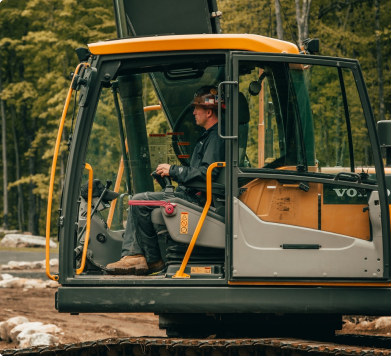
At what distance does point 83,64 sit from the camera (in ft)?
15.5

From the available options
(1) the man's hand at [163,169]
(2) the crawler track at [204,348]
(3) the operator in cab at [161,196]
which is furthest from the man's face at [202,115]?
(2) the crawler track at [204,348]

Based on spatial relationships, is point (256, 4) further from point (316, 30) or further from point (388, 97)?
point (388, 97)

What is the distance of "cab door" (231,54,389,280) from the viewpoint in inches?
177

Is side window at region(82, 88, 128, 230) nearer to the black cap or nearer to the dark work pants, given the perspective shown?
the black cap

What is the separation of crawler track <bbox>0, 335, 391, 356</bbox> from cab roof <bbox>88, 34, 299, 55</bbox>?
2.04m

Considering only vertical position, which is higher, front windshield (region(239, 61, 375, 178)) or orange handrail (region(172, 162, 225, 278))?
front windshield (region(239, 61, 375, 178))

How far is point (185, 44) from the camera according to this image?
4.61 m

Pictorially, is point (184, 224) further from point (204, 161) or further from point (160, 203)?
point (204, 161)

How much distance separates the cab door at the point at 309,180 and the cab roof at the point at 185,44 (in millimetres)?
112

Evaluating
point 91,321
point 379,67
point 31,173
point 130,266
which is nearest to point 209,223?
point 130,266

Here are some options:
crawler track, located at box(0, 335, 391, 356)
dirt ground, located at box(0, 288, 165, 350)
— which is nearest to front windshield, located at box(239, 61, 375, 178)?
crawler track, located at box(0, 335, 391, 356)

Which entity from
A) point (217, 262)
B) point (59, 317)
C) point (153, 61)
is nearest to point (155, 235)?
point (217, 262)

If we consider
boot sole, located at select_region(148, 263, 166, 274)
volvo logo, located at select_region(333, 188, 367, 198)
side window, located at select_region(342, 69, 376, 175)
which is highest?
side window, located at select_region(342, 69, 376, 175)

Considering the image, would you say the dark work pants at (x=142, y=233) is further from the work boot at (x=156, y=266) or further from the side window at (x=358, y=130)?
the side window at (x=358, y=130)
